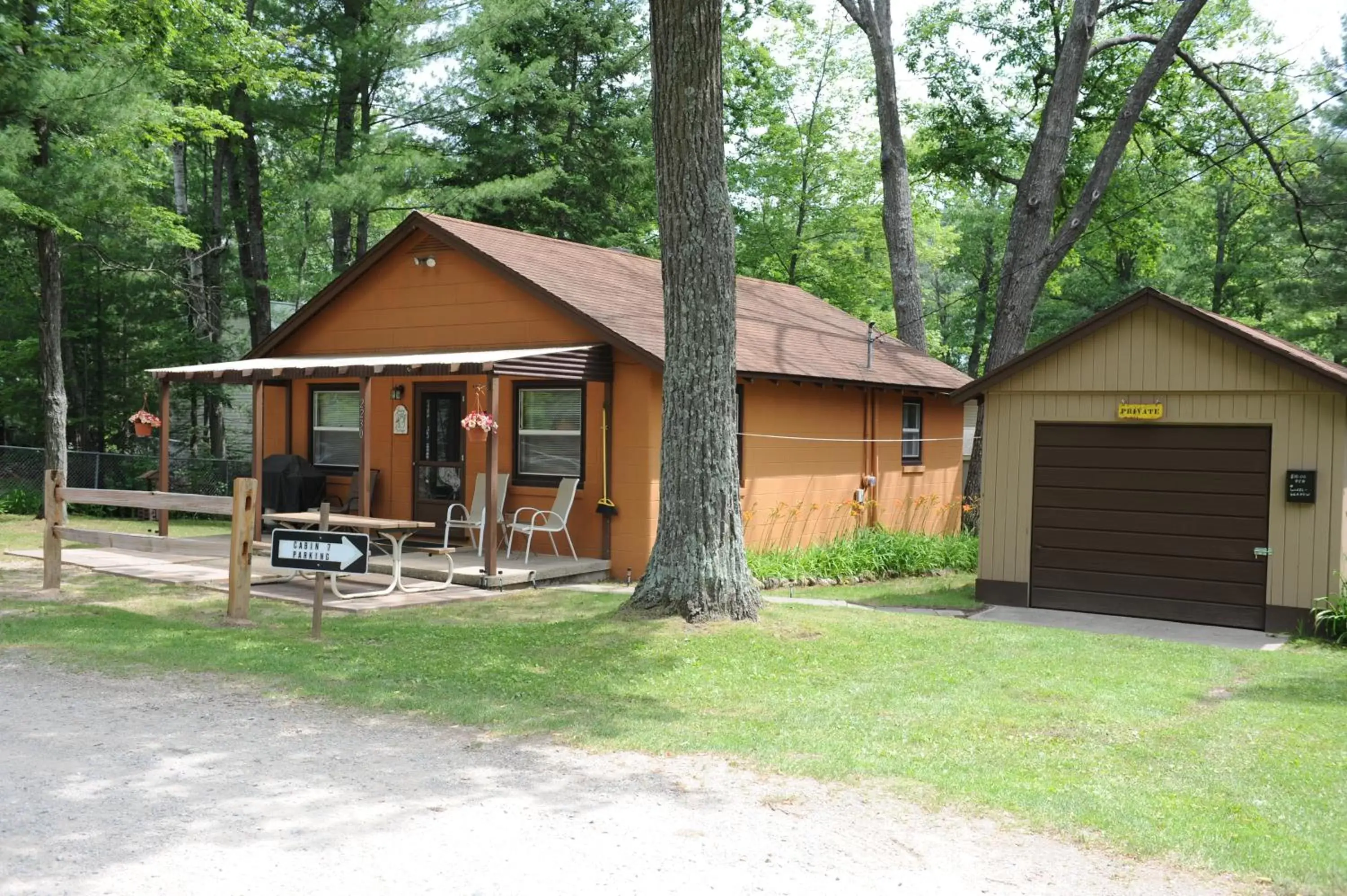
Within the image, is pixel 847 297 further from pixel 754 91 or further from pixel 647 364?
pixel 647 364

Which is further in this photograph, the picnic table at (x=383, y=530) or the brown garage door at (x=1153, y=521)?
the brown garage door at (x=1153, y=521)

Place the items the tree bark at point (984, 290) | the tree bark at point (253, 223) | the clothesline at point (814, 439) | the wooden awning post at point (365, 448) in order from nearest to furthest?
1. the wooden awning post at point (365, 448)
2. the clothesline at point (814, 439)
3. the tree bark at point (253, 223)
4. the tree bark at point (984, 290)

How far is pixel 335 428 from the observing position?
A: 1686 centimetres

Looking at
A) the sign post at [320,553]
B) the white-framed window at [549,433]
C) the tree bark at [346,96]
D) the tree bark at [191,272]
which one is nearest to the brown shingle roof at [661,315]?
the white-framed window at [549,433]

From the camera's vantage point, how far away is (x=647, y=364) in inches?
514

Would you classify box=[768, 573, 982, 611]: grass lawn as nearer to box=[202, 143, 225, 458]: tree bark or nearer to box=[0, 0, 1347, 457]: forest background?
box=[0, 0, 1347, 457]: forest background

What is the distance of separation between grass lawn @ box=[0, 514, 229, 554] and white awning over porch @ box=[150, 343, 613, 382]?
121 inches

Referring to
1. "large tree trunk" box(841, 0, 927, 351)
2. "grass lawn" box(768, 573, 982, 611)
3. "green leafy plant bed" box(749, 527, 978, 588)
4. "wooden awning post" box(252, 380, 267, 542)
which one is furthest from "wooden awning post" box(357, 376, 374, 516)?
"large tree trunk" box(841, 0, 927, 351)

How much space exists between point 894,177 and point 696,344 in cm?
1299

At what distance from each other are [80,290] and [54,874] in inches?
999

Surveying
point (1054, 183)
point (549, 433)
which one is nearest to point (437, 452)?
point (549, 433)

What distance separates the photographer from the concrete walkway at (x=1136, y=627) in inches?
431

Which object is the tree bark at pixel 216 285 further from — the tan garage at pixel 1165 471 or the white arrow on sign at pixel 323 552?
the tan garage at pixel 1165 471

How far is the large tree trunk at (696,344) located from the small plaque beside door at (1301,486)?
552cm
